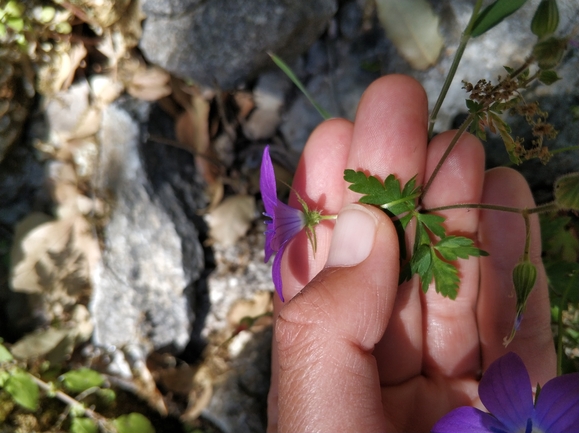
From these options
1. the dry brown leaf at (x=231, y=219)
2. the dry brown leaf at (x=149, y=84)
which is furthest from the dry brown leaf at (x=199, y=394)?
the dry brown leaf at (x=149, y=84)

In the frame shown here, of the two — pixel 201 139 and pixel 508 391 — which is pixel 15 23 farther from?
pixel 508 391

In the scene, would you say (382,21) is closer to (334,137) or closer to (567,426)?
(334,137)

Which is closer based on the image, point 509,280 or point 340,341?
point 340,341

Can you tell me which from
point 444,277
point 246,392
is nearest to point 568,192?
point 444,277

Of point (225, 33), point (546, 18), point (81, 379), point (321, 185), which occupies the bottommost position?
point (81, 379)

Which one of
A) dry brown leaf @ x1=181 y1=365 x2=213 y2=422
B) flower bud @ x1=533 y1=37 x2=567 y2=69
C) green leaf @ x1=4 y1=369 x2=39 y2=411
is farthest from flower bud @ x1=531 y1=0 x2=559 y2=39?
green leaf @ x1=4 y1=369 x2=39 y2=411

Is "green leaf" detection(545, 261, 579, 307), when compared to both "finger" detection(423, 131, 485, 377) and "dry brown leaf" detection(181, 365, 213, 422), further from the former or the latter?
"dry brown leaf" detection(181, 365, 213, 422)
